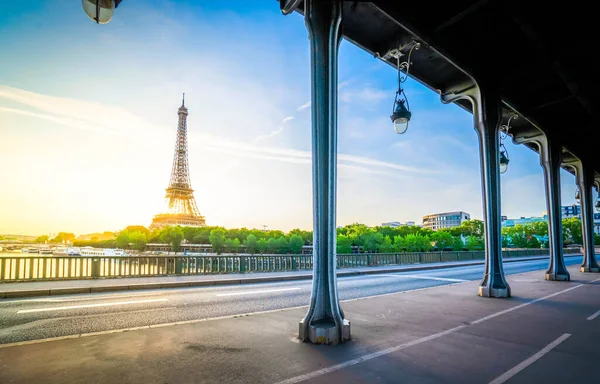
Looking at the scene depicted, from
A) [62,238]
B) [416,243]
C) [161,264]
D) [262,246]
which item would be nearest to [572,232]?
[416,243]

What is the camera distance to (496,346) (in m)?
4.75

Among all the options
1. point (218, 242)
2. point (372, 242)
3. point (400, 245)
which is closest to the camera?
point (400, 245)

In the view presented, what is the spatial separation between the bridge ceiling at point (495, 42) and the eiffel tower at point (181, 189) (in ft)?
288

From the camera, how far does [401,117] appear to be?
7.60m

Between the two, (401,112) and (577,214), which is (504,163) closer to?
(401,112)

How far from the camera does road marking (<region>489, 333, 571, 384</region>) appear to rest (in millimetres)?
3590

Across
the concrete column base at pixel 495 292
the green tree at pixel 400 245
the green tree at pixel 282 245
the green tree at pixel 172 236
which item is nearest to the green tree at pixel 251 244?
the green tree at pixel 282 245

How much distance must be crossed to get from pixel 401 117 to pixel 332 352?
5.29m

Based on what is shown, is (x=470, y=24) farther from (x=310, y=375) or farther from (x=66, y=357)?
(x=66, y=357)

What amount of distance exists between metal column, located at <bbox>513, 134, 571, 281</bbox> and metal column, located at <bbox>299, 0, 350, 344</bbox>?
12749 millimetres

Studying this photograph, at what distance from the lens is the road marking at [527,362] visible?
3.59 meters

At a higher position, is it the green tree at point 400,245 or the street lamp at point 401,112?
the street lamp at point 401,112

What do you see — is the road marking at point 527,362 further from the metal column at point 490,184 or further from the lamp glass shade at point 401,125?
the lamp glass shade at point 401,125

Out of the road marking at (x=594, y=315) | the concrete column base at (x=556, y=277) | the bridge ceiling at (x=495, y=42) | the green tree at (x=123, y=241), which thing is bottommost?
the green tree at (x=123, y=241)
